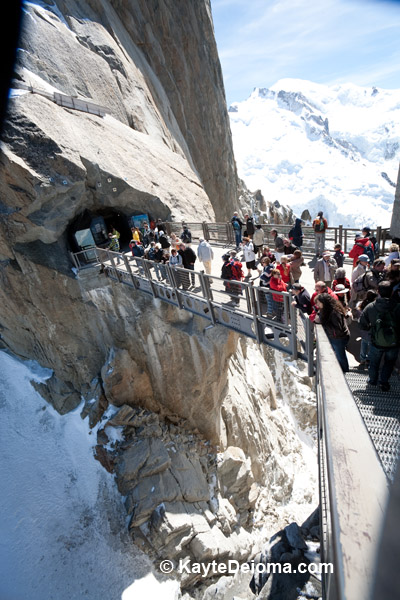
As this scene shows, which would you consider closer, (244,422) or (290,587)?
(290,587)

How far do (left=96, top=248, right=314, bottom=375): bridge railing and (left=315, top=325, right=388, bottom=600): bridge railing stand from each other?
352 centimetres

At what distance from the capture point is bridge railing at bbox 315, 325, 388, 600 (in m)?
1.35

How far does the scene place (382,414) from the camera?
14.1ft

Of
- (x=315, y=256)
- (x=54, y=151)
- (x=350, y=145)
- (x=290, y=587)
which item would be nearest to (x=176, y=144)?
(x=54, y=151)

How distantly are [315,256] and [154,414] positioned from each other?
999 centimetres

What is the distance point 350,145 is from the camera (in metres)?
148

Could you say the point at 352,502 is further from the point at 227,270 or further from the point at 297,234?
the point at 297,234

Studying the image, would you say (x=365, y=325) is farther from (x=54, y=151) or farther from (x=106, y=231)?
(x=106, y=231)

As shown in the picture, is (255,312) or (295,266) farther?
(295,266)

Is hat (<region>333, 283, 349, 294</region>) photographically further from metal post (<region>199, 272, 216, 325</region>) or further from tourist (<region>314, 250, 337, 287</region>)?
metal post (<region>199, 272, 216, 325</region>)

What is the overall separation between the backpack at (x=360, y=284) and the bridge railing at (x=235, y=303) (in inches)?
66.3

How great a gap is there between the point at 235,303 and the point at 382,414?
15.1 ft

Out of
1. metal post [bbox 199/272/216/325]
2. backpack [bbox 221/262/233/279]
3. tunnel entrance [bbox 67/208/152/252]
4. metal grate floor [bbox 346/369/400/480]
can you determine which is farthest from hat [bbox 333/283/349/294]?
tunnel entrance [bbox 67/208/152/252]

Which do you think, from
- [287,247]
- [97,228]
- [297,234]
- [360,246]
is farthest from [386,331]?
[97,228]
